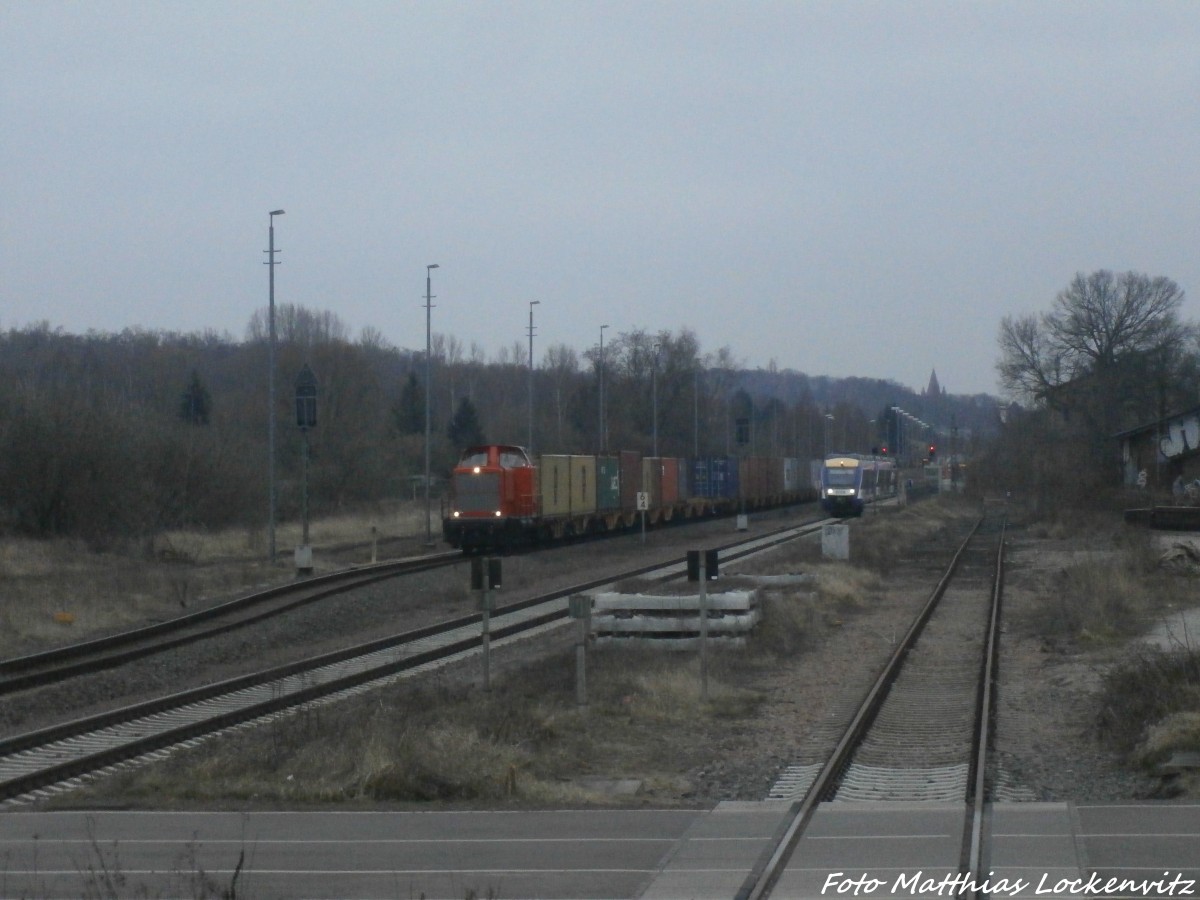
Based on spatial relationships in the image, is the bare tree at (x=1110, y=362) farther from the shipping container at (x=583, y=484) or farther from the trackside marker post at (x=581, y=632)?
the trackside marker post at (x=581, y=632)

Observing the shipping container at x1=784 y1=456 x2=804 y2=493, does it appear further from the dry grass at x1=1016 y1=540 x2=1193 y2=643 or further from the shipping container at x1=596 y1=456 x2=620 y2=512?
the dry grass at x1=1016 y1=540 x2=1193 y2=643

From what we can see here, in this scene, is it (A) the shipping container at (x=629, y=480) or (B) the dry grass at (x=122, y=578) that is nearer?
(B) the dry grass at (x=122, y=578)

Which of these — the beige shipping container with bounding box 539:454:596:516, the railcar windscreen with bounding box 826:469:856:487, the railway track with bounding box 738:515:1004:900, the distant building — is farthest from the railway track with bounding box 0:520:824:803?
the railcar windscreen with bounding box 826:469:856:487

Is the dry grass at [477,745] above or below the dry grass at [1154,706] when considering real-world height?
below

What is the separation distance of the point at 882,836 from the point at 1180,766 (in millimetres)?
3435

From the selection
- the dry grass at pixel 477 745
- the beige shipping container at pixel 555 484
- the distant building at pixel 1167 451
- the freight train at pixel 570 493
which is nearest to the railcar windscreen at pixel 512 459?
the freight train at pixel 570 493

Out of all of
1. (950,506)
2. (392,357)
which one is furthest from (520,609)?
(392,357)

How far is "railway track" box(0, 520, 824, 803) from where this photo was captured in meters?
12.8

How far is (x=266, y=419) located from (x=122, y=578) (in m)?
47.4

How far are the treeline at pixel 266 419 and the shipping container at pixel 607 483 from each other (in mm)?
6634

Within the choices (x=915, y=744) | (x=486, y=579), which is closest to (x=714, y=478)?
(x=486, y=579)

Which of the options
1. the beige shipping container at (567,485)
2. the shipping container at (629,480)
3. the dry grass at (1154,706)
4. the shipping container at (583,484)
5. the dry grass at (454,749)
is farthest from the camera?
the shipping container at (629,480)

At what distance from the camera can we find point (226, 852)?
891 centimetres

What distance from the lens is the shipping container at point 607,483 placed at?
166ft
